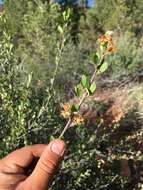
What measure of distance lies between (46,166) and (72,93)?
5220 mm

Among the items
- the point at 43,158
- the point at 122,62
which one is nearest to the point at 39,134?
the point at 43,158

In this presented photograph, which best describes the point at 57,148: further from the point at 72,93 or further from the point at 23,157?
the point at 72,93

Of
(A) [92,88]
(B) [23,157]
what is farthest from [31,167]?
(A) [92,88]

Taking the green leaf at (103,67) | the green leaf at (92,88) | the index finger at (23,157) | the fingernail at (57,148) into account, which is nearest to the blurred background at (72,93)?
the green leaf at (103,67)

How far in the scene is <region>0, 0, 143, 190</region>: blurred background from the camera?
3854 millimetres

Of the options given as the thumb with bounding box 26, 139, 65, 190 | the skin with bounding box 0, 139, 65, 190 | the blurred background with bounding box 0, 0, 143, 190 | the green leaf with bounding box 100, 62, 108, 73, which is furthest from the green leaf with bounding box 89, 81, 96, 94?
the blurred background with bounding box 0, 0, 143, 190

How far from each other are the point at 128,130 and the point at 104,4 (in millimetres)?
5792

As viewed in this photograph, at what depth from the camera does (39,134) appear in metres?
4.09

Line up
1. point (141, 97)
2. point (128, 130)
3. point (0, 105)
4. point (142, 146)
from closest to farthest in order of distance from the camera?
point (0, 105) → point (142, 146) → point (128, 130) → point (141, 97)

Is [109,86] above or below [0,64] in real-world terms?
below

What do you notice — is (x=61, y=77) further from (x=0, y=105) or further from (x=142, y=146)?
(x=0, y=105)

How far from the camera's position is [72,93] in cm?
714

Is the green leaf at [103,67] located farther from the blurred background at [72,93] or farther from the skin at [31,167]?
the blurred background at [72,93]

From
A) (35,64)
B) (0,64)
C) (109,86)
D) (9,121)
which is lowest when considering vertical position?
(109,86)
